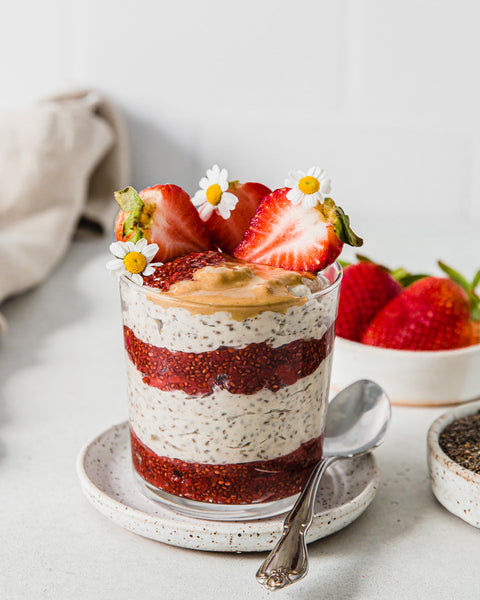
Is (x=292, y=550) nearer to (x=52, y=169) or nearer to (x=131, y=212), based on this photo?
(x=131, y=212)

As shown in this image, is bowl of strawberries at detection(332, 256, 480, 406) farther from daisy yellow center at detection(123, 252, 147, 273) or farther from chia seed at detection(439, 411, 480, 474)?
daisy yellow center at detection(123, 252, 147, 273)

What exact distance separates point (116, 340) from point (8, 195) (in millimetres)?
446

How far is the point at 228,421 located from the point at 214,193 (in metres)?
0.17

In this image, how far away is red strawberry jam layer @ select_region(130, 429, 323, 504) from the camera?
1.79 ft

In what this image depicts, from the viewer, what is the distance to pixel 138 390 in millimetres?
564

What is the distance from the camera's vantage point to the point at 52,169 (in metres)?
1.33

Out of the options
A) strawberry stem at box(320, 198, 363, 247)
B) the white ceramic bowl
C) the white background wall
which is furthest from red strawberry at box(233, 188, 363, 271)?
the white background wall

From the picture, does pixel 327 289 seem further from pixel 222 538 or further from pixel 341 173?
pixel 341 173

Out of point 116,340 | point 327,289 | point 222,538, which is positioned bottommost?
point 116,340

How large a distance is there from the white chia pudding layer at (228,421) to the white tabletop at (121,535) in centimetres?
7

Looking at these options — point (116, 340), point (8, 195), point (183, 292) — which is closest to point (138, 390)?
point (183, 292)

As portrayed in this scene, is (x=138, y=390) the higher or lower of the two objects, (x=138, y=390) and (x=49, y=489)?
the higher

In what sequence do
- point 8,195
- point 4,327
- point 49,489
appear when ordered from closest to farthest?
point 49,489 → point 4,327 → point 8,195

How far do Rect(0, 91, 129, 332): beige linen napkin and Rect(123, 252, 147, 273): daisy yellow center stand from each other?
2.20 ft
